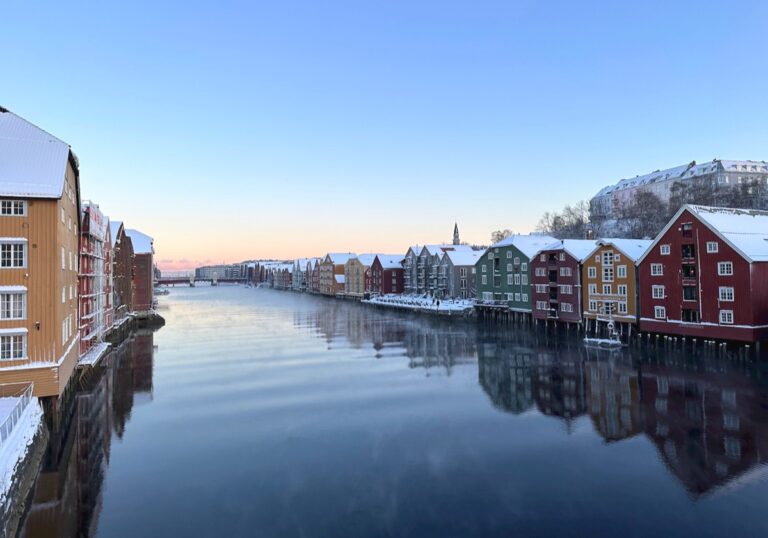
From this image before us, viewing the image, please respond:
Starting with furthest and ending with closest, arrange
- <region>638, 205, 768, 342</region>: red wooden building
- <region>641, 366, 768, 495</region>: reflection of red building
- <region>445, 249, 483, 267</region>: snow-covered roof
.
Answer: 1. <region>445, 249, 483, 267</region>: snow-covered roof
2. <region>638, 205, 768, 342</region>: red wooden building
3. <region>641, 366, 768, 495</region>: reflection of red building

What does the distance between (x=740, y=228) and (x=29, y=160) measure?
47.0 m

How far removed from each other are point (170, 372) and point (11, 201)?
16718 millimetres

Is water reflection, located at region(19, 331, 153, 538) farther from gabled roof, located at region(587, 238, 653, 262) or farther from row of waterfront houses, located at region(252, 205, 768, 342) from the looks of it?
gabled roof, located at region(587, 238, 653, 262)

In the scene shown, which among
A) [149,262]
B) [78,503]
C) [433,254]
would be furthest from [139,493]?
[433,254]

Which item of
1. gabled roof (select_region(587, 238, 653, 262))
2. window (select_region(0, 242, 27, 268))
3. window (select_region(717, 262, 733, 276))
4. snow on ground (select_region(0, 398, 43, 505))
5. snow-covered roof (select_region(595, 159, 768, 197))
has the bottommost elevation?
snow on ground (select_region(0, 398, 43, 505))

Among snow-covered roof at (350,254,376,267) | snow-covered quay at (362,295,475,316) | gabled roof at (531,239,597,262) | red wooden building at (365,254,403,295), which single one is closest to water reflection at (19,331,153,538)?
gabled roof at (531,239,597,262)

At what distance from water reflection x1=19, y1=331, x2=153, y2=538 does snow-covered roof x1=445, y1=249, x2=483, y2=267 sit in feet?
184

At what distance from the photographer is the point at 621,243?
46.7m

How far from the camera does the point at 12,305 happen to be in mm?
18797

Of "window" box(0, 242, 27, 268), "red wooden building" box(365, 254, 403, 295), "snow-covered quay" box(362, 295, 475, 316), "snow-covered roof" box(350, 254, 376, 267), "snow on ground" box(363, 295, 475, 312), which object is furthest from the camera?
"snow-covered roof" box(350, 254, 376, 267)

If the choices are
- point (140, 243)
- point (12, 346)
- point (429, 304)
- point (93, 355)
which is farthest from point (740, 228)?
point (140, 243)

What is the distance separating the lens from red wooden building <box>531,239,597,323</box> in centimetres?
5019

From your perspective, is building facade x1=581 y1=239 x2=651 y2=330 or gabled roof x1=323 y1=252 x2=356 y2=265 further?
gabled roof x1=323 y1=252 x2=356 y2=265

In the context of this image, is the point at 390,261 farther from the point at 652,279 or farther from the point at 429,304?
the point at 652,279
